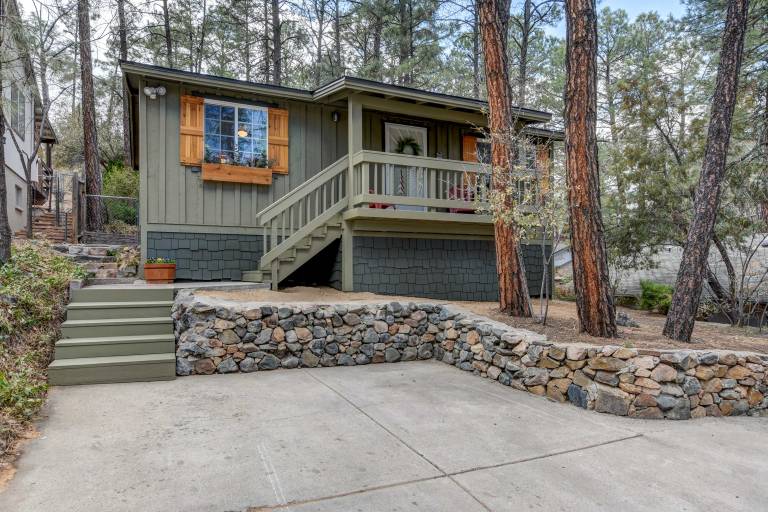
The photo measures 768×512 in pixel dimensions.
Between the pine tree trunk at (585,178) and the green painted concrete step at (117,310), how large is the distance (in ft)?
15.7

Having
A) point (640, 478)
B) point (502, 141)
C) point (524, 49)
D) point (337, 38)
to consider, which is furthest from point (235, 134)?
point (524, 49)

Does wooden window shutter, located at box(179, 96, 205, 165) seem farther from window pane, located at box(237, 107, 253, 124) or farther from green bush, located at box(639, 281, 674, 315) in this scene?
green bush, located at box(639, 281, 674, 315)

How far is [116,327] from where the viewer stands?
4984 millimetres

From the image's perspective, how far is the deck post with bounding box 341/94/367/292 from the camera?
24.0 feet

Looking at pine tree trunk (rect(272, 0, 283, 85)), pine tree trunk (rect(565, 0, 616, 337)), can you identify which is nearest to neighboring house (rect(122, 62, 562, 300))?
pine tree trunk (rect(565, 0, 616, 337))

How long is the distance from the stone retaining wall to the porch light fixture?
139 inches

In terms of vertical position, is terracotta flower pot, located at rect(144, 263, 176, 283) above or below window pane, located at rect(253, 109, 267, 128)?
below

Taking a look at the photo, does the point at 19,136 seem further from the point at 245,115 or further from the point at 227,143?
the point at 245,115

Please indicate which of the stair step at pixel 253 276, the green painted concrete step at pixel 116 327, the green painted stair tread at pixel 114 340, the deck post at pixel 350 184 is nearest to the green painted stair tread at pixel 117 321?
the green painted concrete step at pixel 116 327

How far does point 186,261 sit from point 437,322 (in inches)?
167

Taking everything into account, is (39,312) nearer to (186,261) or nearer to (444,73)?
(186,261)

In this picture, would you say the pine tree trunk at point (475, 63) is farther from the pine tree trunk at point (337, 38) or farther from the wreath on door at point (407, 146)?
the wreath on door at point (407, 146)

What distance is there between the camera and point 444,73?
49.6 feet

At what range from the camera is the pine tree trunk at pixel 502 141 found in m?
6.14
